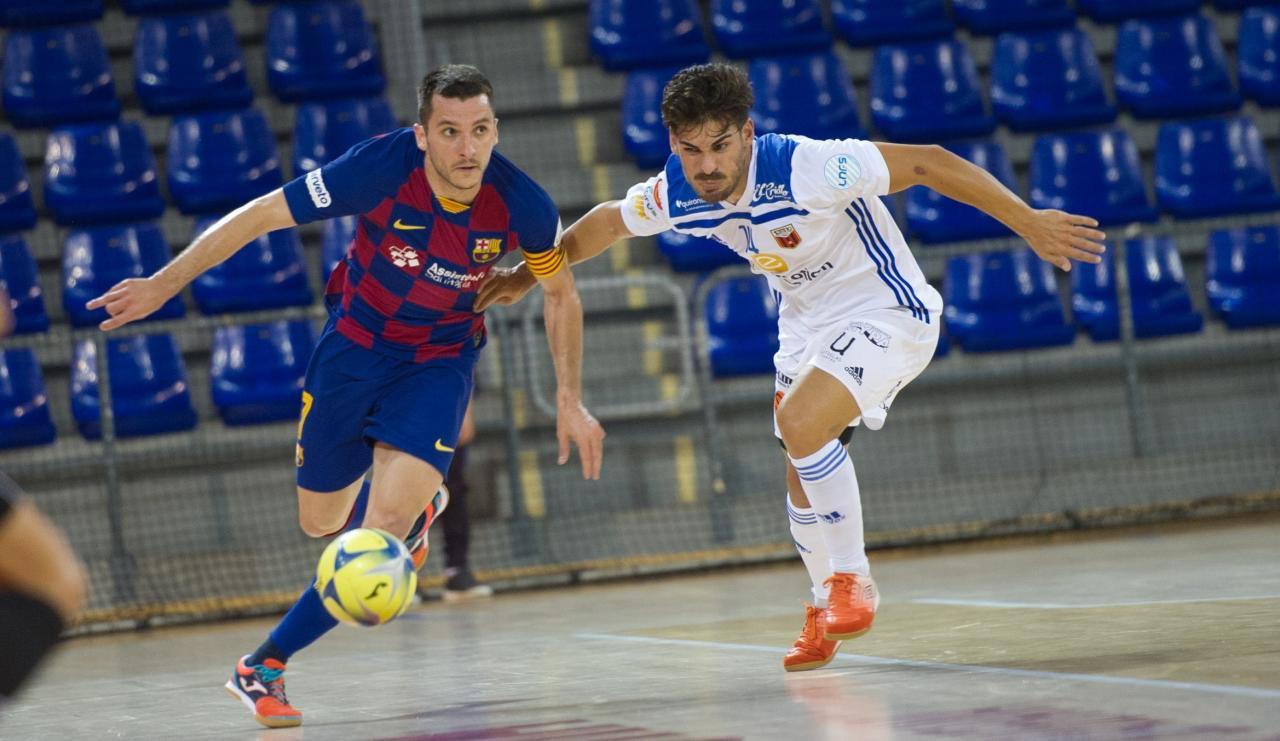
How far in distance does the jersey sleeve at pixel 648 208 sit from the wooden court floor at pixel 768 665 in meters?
1.64

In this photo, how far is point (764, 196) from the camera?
5.66m

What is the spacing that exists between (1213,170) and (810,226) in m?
7.84

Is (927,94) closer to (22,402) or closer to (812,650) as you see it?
(22,402)

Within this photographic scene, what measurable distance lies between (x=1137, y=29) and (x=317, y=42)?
6624 mm

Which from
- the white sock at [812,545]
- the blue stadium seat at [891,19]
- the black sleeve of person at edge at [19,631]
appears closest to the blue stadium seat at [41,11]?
the blue stadium seat at [891,19]

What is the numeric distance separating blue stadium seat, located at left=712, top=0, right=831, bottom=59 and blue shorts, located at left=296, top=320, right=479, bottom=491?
23.3 feet

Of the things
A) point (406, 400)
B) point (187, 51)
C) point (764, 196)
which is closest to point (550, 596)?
point (406, 400)

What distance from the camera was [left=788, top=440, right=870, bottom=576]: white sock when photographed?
5688 mm

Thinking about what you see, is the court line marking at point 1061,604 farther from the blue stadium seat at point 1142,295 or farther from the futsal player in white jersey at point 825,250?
the blue stadium seat at point 1142,295

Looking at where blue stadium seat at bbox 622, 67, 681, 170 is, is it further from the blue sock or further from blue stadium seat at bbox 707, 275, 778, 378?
the blue sock

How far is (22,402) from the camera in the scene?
10586mm

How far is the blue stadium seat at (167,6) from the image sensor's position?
12586 mm

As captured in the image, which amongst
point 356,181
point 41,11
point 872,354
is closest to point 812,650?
point 872,354

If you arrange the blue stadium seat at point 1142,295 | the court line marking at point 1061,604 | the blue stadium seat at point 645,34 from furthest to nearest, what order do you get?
the blue stadium seat at point 645,34
the blue stadium seat at point 1142,295
the court line marking at point 1061,604
